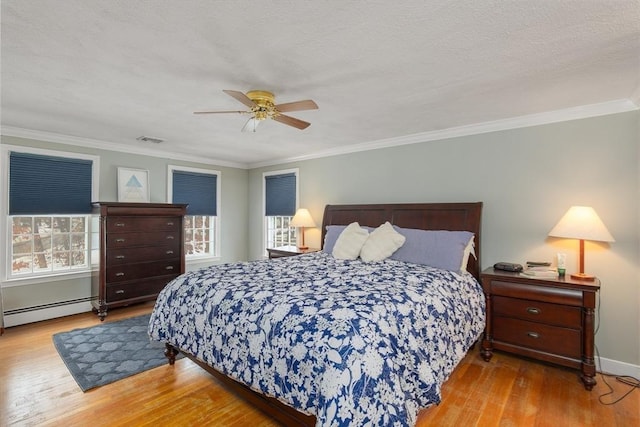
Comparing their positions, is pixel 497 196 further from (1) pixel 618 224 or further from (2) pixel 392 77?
(2) pixel 392 77

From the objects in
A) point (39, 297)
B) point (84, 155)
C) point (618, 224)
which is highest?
point (84, 155)

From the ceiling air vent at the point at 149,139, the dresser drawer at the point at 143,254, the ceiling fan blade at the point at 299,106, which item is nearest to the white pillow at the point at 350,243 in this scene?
the ceiling fan blade at the point at 299,106

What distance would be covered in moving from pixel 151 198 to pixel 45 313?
198 centimetres

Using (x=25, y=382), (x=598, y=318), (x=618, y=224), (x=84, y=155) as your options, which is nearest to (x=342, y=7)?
(x=618, y=224)

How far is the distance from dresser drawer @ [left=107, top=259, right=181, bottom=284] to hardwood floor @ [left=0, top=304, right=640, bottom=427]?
1302mm

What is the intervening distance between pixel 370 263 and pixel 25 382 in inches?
122

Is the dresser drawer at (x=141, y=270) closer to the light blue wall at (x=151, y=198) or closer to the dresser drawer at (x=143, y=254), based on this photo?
the dresser drawer at (x=143, y=254)

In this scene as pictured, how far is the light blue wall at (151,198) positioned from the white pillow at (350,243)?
2.97 metres

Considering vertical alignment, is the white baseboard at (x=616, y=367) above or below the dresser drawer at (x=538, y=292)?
below

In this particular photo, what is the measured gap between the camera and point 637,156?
2.66m

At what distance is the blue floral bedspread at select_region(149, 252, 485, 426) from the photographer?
1.49m

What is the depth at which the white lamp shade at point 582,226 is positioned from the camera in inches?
101

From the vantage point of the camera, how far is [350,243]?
3.58m

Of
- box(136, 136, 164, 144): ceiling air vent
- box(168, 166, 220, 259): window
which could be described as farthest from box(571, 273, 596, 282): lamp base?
box(168, 166, 220, 259): window
